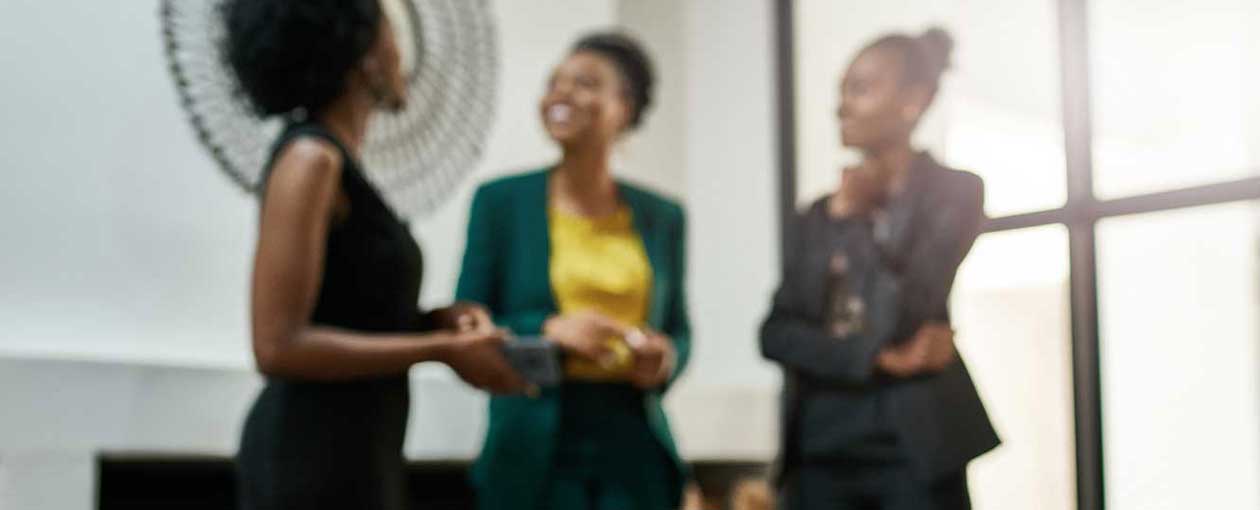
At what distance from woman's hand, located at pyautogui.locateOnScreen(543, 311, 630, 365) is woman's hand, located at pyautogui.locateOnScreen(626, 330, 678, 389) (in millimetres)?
25

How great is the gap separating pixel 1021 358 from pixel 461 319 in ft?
2.50

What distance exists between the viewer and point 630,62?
2178 millimetres

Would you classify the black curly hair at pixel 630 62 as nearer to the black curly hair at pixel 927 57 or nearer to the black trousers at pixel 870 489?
the black curly hair at pixel 927 57

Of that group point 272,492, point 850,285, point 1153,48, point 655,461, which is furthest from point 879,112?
point 272,492

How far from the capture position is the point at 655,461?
2.10 meters

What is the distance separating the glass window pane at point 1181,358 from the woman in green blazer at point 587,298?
631mm

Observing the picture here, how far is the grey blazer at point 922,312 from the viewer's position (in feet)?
6.48

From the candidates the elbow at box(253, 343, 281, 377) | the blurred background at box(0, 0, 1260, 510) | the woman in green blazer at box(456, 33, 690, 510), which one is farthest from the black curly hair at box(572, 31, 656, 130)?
the elbow at box(253, 343, 281, 377)

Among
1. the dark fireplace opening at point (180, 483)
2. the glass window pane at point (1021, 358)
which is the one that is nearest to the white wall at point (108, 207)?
the dark fireplace opening at point (180, 483)

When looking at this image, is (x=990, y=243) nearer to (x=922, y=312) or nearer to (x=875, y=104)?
(x=922, y=312)

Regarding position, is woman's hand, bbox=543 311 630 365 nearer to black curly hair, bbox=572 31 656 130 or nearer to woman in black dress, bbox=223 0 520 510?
woman in black dress, bbox=223 0 520 510

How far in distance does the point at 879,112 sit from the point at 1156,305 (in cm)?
47

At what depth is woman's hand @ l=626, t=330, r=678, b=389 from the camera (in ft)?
6.75

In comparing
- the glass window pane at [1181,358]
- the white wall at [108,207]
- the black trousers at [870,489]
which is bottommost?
the black trousers at [870,489]
